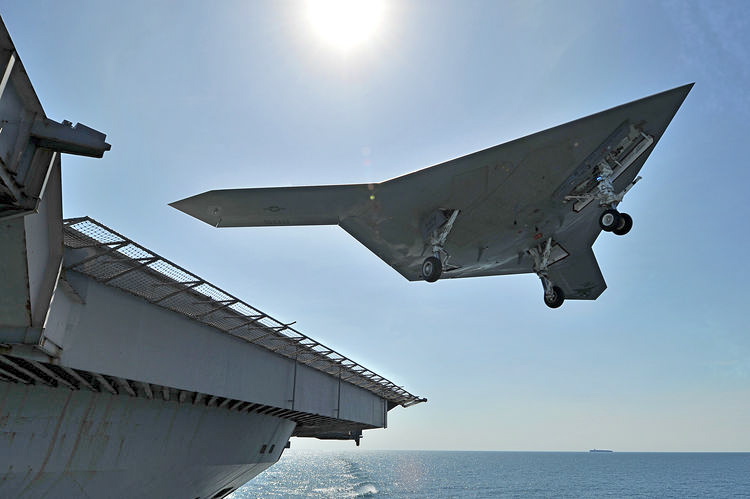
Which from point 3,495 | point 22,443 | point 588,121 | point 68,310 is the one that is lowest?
point 3,495

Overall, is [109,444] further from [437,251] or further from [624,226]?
[624,226]

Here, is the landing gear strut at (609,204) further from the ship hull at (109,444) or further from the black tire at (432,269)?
the ship hull at (109,444)

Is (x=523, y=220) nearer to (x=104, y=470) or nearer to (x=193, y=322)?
(x=193, y=322)

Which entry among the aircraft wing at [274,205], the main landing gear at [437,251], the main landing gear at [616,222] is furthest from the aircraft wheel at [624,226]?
the aircraft wing at [274,205]

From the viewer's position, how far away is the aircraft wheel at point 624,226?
49.6 feet

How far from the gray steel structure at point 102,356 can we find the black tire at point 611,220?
13751 mm

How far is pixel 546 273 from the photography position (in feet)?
70.3

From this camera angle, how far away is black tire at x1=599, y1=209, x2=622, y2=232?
600 inches

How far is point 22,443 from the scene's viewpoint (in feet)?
43.6

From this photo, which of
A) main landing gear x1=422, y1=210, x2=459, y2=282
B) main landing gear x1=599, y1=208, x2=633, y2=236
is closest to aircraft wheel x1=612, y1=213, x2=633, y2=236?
main landing gear x1=599, y1=208, x2=633, y2=236

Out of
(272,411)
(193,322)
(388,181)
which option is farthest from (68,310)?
(272,411)

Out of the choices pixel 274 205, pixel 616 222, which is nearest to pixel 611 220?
pixel 616 222

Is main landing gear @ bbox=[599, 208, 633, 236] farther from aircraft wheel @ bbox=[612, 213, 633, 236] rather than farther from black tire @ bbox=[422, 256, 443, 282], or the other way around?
black tire @ bbox=[422, 256, 443, 282]

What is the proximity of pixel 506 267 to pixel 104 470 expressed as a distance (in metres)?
20.9
